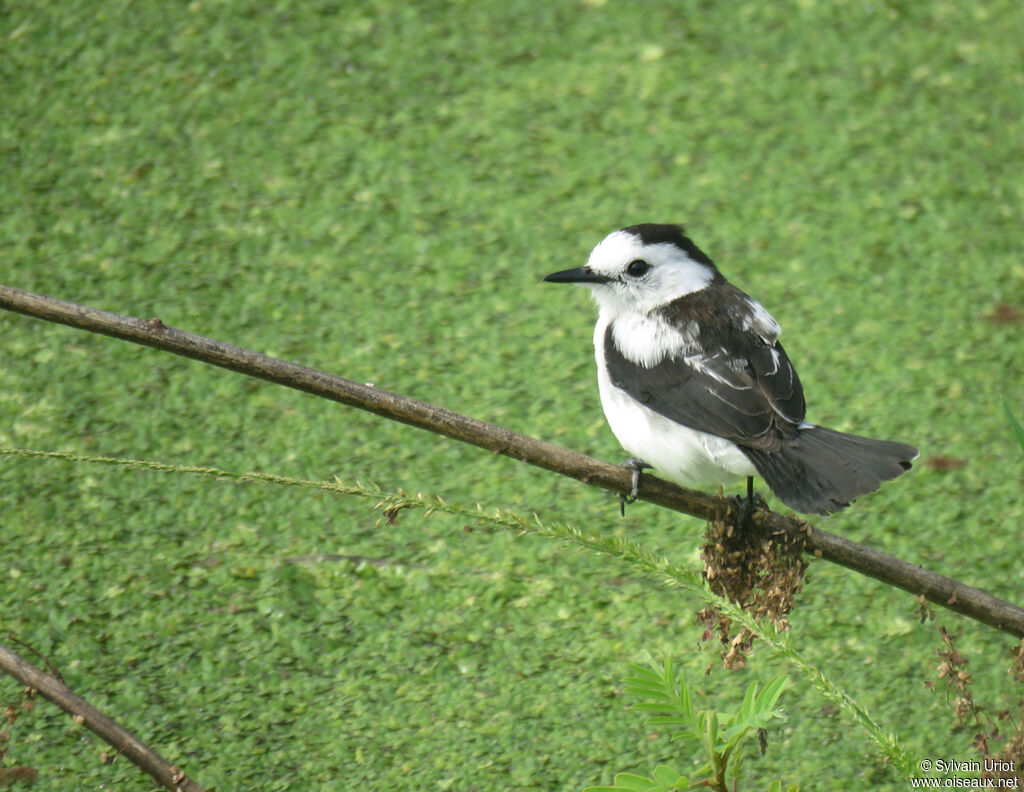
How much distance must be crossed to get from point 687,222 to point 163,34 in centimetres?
180

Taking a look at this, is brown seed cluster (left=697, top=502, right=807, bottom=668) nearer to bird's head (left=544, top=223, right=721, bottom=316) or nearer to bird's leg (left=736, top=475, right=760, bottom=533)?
bird's leg (left=736, top=475, right=760, bottom=533)

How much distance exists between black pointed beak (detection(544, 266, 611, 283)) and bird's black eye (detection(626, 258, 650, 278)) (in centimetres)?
5

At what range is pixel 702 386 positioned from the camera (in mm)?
2146

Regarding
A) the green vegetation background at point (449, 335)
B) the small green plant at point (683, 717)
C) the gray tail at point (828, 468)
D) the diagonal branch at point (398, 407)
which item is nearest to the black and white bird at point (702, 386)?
the gray tail at point (828, 468)

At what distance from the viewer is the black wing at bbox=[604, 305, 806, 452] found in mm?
2066

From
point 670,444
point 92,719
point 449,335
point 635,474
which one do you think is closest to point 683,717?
point 635,474

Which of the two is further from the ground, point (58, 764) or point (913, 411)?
point (913, 411)

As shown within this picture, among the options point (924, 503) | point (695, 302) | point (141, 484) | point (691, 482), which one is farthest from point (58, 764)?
point (924, 503)

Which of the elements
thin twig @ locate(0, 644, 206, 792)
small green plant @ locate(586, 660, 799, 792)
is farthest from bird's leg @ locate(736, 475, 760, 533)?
thin twig @ locate(0, 644, 206, 792)

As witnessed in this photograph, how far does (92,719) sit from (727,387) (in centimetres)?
118

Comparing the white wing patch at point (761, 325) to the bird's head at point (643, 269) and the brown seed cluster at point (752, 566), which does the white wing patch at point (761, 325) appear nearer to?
the bird's head at point (643, 269)

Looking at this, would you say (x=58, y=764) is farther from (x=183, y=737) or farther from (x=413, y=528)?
(x=413, y=528)

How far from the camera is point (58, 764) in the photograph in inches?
85.6

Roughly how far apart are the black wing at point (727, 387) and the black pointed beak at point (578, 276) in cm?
21
